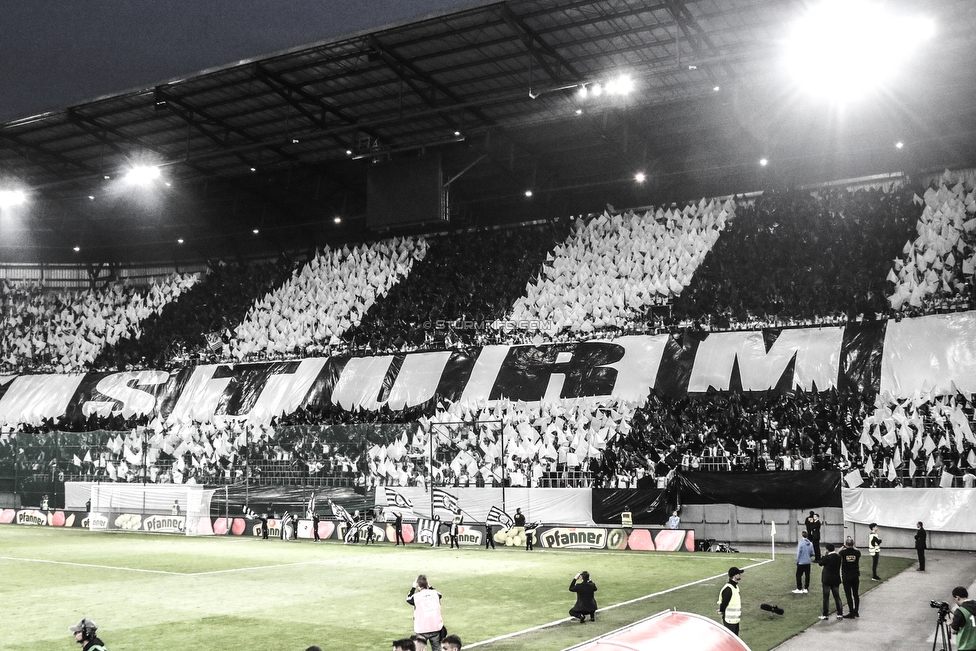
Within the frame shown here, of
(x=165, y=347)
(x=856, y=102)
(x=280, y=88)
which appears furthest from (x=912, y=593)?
(x=165, y=347)

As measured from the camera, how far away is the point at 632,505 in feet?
109

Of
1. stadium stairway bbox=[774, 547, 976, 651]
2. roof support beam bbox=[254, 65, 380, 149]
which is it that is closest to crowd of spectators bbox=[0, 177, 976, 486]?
stadium stairway bbox=[774, 547, 976, 651]

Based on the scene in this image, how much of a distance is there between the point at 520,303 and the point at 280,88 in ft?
49.1

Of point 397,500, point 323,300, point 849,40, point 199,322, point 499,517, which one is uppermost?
point 849,40

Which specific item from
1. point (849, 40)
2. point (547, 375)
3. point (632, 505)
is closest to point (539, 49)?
point (849, 40)

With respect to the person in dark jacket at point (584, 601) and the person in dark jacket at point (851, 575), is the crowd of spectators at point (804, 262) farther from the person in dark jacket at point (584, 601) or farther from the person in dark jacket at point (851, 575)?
the person in dark jacket at point (584, 601)

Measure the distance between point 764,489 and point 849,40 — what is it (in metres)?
15.3

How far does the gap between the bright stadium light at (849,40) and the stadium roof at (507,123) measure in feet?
2.03

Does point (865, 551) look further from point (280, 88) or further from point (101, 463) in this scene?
point (101, 463)

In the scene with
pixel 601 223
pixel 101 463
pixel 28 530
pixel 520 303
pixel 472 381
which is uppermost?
pixel 601 223

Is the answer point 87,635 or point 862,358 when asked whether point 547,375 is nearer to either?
point 862,358

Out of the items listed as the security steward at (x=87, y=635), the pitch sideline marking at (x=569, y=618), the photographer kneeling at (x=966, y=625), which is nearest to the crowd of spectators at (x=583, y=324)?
the pitch sideline marking at (x=569, y=618)

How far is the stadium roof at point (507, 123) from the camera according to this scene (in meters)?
30.8

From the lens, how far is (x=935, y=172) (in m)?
41.2
